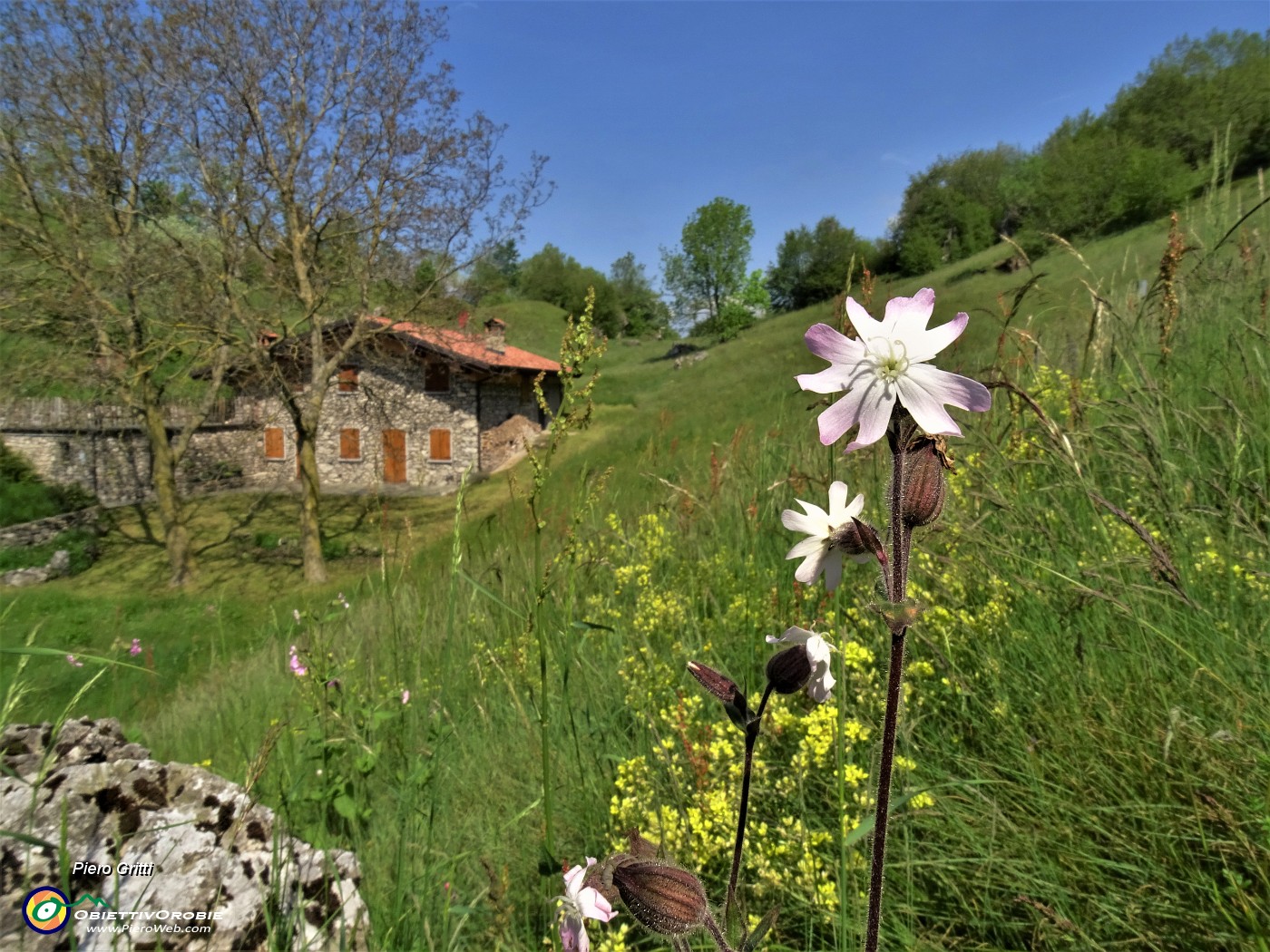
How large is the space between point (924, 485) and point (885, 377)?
12 centimetres

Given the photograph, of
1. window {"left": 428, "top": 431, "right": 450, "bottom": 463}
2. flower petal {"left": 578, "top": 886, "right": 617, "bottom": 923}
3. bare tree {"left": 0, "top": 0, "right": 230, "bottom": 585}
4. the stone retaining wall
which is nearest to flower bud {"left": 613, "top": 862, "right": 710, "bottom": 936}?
flower petal {"left": 578, "top": 886, "right": 617, "bottom": 923}

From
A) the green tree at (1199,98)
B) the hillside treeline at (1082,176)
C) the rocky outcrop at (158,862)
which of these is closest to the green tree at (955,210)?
the hillside treeline at (1082,176)

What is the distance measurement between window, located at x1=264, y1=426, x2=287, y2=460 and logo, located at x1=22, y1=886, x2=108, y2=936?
93.6ft

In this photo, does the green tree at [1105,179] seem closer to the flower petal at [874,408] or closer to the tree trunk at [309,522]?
the tree trunk at [309,522]

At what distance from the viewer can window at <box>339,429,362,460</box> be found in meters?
26.2

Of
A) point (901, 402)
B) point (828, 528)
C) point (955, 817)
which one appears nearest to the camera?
point (901, 402)

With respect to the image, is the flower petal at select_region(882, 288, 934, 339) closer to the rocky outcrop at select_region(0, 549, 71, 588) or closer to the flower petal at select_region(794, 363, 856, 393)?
the flower petal at select_region(794, 363, 856, 393)

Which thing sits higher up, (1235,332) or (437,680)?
(1235,332)

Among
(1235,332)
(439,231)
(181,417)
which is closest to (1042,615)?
(1235,332)

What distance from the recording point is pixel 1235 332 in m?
3.44

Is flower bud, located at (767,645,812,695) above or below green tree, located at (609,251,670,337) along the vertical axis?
below

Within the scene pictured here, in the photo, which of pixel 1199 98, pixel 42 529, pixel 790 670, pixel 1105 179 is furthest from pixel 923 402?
pixel 1199 98

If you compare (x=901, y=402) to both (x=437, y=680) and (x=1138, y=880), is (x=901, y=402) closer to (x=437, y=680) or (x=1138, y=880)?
(x=1138, y=880)

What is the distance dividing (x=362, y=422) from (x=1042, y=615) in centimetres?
2710
